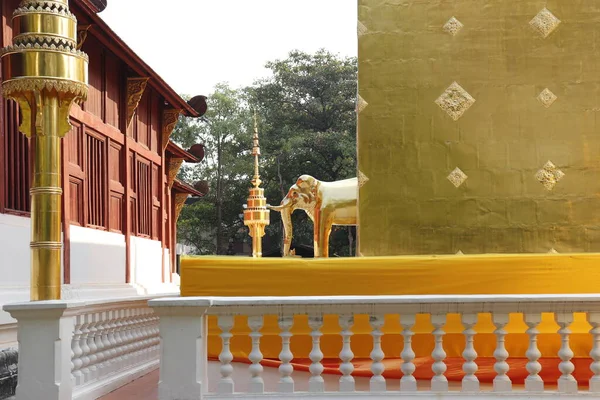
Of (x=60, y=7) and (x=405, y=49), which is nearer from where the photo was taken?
(x=60, y=7)

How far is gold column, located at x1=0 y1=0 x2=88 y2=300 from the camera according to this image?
434 centimetres

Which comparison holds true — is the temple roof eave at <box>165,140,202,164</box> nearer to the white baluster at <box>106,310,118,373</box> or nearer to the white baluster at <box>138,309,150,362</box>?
the white baluster at <box>138,309,150,362</box>

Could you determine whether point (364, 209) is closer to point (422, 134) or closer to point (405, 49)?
point (422, 134)

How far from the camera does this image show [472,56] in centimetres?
615

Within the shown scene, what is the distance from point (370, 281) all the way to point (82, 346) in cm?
164

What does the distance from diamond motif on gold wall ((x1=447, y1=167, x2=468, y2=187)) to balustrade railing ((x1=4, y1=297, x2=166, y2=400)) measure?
2.31 metres

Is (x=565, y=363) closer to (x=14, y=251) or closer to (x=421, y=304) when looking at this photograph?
(x=421, y=304)

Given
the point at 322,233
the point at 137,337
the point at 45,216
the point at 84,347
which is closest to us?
the point at 45,216

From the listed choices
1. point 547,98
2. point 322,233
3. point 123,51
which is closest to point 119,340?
point 322,233

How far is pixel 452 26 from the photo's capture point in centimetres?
622

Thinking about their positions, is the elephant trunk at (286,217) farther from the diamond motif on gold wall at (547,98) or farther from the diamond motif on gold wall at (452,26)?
the diamond motif on gold wall at (547,98)

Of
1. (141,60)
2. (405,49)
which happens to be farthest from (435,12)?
(141,60)

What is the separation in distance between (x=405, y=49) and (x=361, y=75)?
0.37 metres

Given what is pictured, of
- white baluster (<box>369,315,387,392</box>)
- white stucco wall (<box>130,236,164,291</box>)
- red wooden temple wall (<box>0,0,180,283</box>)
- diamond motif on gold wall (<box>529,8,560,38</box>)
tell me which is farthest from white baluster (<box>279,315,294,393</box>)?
white stucco wall (<box>130,236,164,291</box>)
